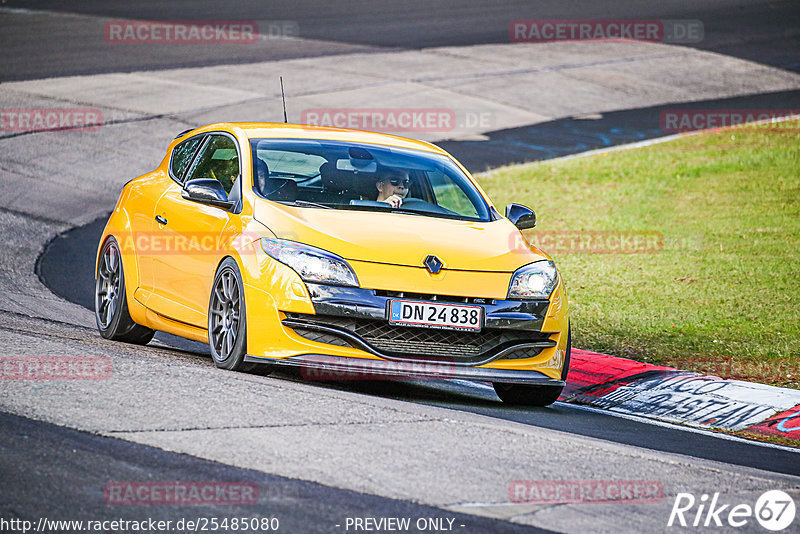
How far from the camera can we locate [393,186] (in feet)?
28.7

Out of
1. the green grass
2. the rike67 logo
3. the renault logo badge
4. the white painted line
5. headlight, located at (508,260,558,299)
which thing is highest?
the renault logo badge

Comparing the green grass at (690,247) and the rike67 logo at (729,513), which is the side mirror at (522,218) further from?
the rike67 logo at (729,513)

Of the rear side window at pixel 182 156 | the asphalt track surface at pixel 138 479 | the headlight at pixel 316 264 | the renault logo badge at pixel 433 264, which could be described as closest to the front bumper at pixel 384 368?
the headlight at pixel 316 264

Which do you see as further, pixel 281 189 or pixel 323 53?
pixel 323 53

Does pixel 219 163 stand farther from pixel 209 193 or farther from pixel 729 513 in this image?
pixel 729 513

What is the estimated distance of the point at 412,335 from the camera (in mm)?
7539

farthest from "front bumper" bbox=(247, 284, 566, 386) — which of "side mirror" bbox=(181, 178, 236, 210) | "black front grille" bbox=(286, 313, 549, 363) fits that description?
"side mirror" bbox=(181, 178, 236, 210)

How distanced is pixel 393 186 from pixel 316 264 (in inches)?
56.4

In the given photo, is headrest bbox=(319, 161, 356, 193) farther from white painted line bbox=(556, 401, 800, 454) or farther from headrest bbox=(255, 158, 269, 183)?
white painted line bbox=(556, 401, 800, 454)

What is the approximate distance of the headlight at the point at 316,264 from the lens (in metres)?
7.48

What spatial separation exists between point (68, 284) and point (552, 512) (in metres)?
8.40

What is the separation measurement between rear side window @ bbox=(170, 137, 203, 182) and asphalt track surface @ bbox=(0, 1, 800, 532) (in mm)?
1393

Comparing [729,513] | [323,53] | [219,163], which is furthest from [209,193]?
[323,53]

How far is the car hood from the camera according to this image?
7621 mm
